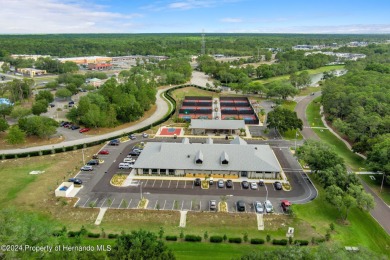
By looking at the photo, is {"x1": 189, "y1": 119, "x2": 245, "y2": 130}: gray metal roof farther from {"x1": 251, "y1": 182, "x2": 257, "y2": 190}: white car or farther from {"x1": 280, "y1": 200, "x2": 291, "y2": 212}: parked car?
{"x1": 280, "y1": 200, "x2": 291, "y2": 212}: parked car

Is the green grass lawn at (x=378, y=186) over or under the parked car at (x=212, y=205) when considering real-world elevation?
under

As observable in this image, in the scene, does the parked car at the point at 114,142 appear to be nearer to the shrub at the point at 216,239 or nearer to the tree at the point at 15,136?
the tree at the point at 15,136

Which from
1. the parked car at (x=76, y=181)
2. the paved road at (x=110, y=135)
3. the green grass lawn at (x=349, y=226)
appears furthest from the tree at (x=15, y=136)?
the green grass lawn at (x=349, y=226)

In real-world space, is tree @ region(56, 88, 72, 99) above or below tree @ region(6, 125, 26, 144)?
above

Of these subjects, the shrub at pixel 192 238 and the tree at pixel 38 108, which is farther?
the tree at pixel 38 108

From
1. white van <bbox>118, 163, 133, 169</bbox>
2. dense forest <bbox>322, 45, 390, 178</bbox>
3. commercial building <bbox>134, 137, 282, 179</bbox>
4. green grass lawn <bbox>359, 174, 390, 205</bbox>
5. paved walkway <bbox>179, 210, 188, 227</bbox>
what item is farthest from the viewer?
white van <bbox>118, 163, 133, 169</bbox>

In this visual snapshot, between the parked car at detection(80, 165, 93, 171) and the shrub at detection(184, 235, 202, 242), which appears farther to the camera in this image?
the parked car at detection(80, 165, 93, 171)

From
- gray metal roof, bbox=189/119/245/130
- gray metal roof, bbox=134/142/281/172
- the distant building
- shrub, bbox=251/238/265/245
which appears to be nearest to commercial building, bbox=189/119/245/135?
gray metal roof, bbox=189/119/245/130
